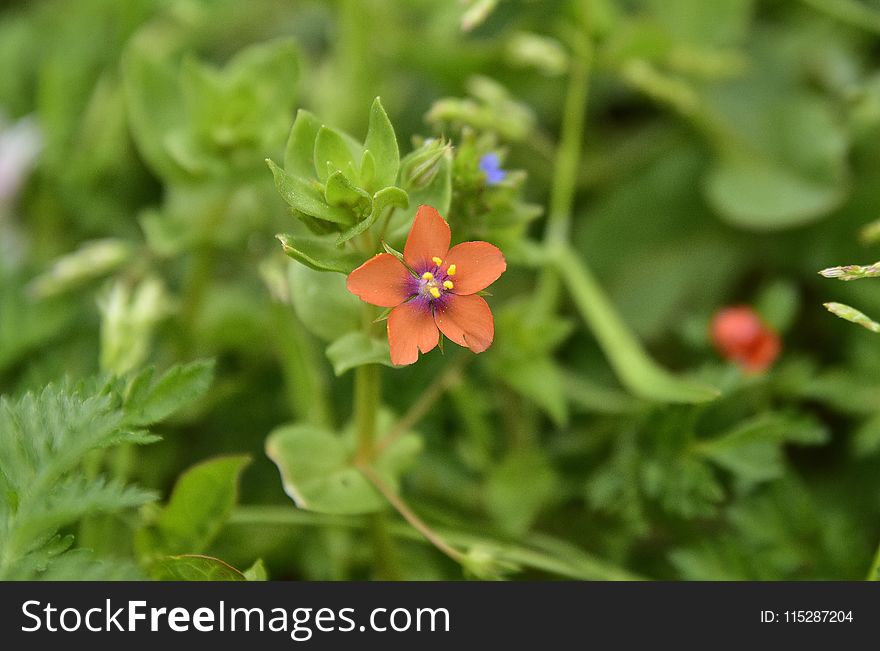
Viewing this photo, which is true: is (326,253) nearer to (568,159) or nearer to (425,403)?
(425,403)

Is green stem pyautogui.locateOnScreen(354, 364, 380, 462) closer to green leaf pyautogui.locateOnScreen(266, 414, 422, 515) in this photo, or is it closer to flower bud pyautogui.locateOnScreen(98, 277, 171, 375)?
Answer: green leaf pyautogui.locateOnScreen(266, 414, 422, 515)

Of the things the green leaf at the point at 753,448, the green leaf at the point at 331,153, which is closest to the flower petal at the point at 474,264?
the green leaf at the point at 331,153

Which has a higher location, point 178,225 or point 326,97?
point 326,97

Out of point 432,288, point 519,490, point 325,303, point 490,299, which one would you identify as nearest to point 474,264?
point 432,288

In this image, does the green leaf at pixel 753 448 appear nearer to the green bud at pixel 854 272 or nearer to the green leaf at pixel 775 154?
the green bud at pixel 854 272
